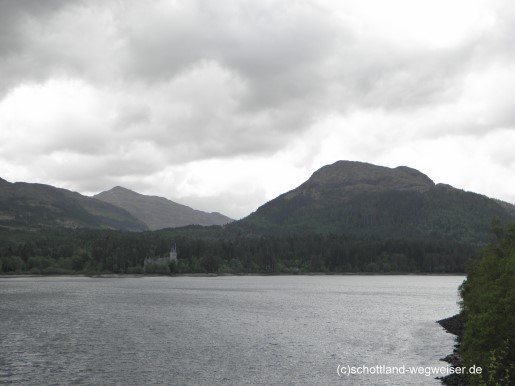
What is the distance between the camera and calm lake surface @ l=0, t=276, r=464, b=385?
2606 inches

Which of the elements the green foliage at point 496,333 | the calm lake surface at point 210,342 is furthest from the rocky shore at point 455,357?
the green foliage at point 496,333

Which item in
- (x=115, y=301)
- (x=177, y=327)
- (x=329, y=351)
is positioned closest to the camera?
(x=329, y=351)

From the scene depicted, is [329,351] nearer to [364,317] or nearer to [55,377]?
[55,377]

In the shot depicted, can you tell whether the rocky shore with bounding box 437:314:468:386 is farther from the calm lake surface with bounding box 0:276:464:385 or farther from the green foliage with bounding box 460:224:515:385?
the green foliage with bounding box 460:224:515:385

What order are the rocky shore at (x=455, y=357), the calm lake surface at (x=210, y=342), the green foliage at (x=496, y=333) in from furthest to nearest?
the calm lake surface at (x=210, y=342)
the rocky shore at (x=455, y=357)
the green foliage at (x=496, y=333)

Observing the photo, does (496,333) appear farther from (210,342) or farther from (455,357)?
(210,342)

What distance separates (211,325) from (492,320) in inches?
2861

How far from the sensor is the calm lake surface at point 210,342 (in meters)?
66.2

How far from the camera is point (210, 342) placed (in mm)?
91688

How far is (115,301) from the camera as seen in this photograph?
549ft

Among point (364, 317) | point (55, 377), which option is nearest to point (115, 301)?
point (364, 317)

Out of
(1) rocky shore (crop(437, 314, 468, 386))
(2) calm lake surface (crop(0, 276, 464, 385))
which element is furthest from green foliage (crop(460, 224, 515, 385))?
(2) calm lake surface (crop(0, 276, 464, 385))

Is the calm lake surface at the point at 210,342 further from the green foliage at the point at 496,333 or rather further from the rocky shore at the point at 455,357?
the green foliage at the point at 496,333

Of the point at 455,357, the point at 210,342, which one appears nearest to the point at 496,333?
the point at 455,357
